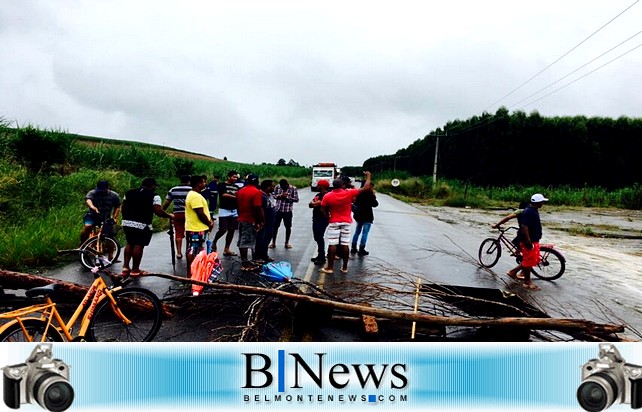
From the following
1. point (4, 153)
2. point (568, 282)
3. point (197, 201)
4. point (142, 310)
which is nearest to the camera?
point (142, 310)

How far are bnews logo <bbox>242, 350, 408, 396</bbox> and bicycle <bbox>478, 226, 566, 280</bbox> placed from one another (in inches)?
263

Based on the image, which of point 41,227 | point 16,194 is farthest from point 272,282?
point 16,194

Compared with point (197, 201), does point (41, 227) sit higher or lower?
lower

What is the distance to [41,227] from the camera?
9.59 meters

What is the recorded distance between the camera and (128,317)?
185 inches

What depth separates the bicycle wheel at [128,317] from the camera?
13.8 feet

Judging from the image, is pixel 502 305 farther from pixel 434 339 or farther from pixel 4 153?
pixel 4 153

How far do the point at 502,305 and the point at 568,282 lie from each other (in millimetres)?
4974

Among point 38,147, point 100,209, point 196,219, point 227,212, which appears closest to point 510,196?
point 227,212

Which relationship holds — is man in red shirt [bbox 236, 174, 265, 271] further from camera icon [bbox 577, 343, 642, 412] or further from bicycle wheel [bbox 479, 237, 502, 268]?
camera icon [bbox 577, 343, 642, 412]

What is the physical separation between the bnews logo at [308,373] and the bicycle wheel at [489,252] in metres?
7.57

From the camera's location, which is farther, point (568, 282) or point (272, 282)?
point (568, 282)

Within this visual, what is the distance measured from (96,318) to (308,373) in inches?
101

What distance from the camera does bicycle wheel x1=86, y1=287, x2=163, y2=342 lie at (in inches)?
165
